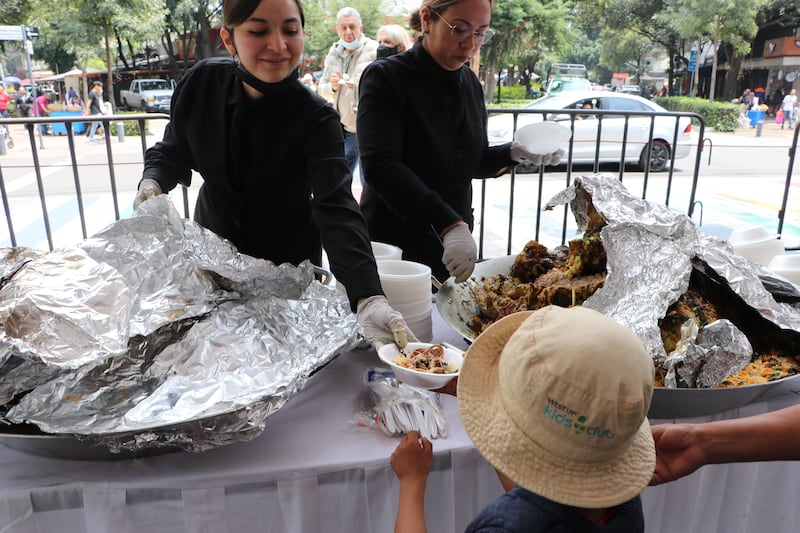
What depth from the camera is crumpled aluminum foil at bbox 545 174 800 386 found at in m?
1.02

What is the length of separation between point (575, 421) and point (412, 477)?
33 cm

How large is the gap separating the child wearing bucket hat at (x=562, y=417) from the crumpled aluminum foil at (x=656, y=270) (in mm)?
316

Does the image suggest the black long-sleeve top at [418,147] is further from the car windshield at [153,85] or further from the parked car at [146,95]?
the car windshield at [153,85]

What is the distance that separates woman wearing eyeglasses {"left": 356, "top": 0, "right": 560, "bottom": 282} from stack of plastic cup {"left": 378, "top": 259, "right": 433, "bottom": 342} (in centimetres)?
18

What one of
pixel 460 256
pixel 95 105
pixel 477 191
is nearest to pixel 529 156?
pixel 460 256

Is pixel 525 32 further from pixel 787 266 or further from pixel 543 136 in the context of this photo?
pixel 787 266

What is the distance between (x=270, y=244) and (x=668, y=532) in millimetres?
1147

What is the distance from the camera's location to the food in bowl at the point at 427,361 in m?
0.88

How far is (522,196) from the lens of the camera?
7133 mm

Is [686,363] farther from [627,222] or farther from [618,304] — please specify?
[627,222]

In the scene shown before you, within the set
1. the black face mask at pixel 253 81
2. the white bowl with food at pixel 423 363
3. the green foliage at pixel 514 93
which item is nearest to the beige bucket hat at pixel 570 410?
the white bowl with food at pixel 423 363

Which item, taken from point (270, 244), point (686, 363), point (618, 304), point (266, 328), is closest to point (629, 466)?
point (686, 363)

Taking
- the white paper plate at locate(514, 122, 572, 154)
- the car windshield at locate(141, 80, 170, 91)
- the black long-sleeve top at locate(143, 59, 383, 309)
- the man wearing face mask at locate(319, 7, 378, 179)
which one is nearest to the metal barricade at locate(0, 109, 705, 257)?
the man wearing face mask at locate(319, 7, 378, 179)

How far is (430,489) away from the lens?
93cm
